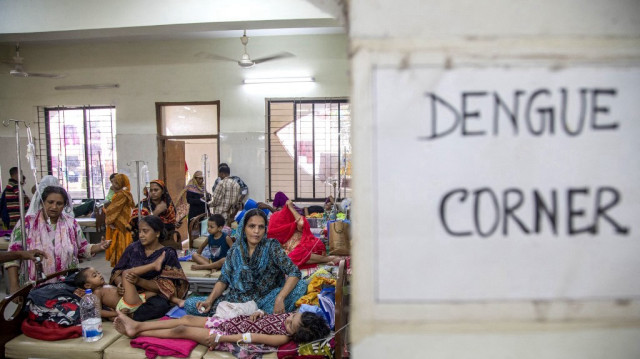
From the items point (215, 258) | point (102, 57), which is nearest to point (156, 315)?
point (215, 258)

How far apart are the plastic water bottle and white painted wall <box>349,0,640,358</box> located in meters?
2.47

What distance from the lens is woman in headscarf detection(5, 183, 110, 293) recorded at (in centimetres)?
302

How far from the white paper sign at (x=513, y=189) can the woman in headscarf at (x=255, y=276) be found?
7.43 ft

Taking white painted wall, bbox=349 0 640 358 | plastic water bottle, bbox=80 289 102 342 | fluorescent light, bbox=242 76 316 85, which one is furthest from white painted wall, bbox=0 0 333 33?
white painted wall, bbox=349 0 640 358

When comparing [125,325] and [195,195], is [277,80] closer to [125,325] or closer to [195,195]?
[195,195]

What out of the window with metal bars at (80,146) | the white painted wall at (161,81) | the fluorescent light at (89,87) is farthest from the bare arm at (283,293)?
the fluorescent light at (89,87)

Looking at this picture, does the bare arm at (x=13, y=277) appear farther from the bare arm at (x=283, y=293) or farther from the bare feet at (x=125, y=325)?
the bare arm at (x=283, y=293)

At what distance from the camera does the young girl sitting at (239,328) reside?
2476 millimetres

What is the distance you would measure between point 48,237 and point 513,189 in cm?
353

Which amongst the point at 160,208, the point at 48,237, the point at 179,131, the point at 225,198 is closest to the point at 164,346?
the point at 48,237

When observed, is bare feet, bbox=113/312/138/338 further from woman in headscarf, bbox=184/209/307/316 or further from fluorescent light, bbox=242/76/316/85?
fluorescent light, bbox=242/76/316/85

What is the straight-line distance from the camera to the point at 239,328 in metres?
2.56

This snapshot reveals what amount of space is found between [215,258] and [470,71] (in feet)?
12.9

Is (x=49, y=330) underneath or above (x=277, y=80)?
underneath
